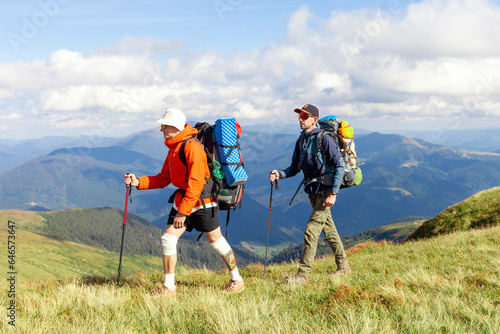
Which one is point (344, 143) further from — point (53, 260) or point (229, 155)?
point (53, 260)

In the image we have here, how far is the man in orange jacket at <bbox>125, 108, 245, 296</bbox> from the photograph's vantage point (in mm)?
5859

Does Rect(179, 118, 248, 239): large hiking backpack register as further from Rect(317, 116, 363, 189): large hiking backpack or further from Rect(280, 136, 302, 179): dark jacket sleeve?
Rect(317, 116, 363, 189): large hiking backpack

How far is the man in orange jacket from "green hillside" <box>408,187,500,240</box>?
60.6ft

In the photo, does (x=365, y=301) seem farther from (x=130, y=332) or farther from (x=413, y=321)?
(x=130, y=332)

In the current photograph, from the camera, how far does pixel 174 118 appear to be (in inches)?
241

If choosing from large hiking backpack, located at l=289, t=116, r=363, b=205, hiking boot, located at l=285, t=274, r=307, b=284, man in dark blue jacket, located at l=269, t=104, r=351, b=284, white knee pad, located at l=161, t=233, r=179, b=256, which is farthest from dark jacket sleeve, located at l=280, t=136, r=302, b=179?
white knee pad, located at l=161, t=233, r=179, b=256

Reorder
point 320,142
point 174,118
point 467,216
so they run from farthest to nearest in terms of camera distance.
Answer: point 467,216, point 320,142, point 174,118

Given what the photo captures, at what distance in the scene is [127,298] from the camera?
5.64 m

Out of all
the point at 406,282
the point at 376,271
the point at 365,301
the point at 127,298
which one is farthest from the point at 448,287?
the point at 127,298

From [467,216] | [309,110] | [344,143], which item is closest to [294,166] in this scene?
[344,143]

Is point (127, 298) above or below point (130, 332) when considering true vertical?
below

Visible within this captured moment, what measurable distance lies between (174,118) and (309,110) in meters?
3.19

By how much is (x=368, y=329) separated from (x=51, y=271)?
181m

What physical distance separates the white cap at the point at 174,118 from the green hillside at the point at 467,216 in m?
19.3
